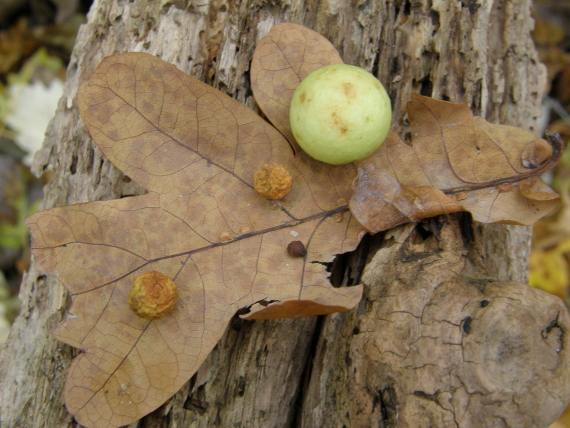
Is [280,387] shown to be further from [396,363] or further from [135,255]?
[135,255]

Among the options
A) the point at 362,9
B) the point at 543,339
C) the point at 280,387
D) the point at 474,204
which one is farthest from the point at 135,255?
the point at 362,9

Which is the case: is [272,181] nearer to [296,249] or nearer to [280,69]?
[296,249]

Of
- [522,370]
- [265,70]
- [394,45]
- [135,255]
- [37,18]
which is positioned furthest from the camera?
[37,18]

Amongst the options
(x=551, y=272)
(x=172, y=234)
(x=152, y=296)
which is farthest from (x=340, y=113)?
(x=551, y=272)

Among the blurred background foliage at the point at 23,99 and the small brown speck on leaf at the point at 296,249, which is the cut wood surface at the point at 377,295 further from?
the blurred background foliage at the point at 23,99

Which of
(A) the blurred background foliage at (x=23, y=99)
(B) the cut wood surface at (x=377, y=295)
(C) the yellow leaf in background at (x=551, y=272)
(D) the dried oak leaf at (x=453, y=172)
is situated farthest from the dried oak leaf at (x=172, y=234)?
(C) the yellow leaf in background at (x=551, y=272)

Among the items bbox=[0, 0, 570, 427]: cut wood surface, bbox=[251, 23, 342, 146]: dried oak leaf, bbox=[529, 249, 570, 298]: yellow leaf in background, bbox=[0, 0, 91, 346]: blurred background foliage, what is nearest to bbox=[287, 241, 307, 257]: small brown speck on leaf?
bbox=[0, 0, 570, 427]: cut wood surface

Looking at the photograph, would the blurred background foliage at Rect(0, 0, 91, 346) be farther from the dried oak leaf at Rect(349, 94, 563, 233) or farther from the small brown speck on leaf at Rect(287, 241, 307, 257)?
the dried oak leaf at Rect(349, 94, 563, 233)
